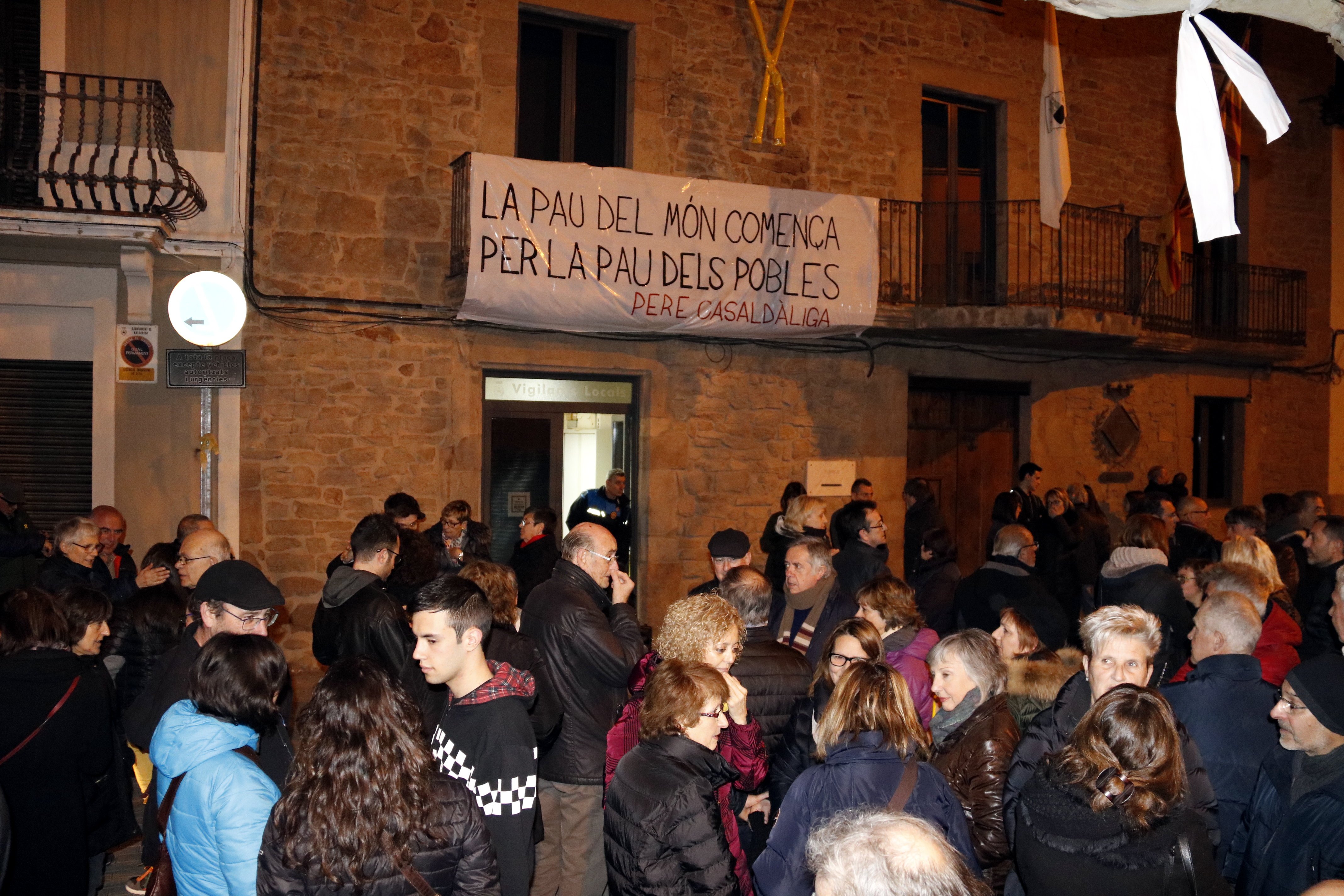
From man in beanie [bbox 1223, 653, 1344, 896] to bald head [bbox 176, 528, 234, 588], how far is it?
4.61m

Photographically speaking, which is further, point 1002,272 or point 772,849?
point 1002,272

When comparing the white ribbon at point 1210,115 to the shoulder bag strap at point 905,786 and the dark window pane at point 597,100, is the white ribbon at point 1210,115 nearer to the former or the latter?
the shoulder bag strap at point 905,786

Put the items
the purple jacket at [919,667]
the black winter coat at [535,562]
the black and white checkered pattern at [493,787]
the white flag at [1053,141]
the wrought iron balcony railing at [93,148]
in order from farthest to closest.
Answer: the white flag at [1053,141]
the wrought iron balcony railing at [93,148]
the black winter coat at [535,562]
the purple jacket at [919,667]
the black and white checkered pattern at [493,787]

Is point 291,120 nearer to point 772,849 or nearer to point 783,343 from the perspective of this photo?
point 783,343

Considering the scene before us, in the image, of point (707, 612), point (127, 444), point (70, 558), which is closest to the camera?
point (707, 612)

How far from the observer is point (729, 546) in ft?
20.5

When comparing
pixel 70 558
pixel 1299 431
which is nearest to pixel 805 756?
pixel 70 558

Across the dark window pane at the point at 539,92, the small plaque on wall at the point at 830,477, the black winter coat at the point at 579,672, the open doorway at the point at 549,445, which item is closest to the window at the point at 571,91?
the dark window pane at the point at 539,92

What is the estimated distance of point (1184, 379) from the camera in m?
14.4

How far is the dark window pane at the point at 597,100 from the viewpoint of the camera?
11.1 m

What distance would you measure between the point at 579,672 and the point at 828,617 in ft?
4.97

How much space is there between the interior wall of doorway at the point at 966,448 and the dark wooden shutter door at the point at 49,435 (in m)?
8.74

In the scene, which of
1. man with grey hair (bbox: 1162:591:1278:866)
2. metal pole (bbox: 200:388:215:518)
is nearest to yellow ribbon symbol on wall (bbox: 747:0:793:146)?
metal pole (bbox: 200:388:215:518)

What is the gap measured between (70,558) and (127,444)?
3202 millimetres
